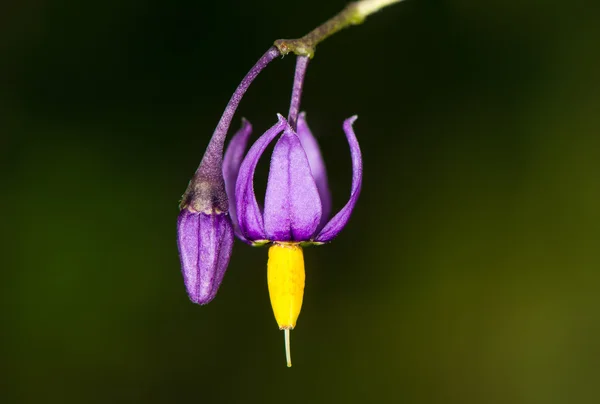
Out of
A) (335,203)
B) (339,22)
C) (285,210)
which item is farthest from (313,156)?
(335,203)

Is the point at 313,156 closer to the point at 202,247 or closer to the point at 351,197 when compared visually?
the point at 351,197

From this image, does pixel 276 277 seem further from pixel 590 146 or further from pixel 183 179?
pixel 590 146

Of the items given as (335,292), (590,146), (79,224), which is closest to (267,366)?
(335,292)

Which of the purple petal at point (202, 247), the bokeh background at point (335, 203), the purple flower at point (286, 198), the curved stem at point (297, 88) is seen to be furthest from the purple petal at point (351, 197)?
the bokeh background at point (335, 203)

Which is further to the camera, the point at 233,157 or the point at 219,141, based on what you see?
the point at 233,157

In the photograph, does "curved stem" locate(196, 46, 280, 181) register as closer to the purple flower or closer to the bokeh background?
the purple flower

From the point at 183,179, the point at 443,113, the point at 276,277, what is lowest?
the point at 276,277

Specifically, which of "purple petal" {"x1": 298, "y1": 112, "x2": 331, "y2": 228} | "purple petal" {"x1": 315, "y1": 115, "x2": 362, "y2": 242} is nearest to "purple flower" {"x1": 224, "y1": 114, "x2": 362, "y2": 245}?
→ "purple petal" {"x1": 315, "y1": 115, "x2": 362, "y2": 242}
